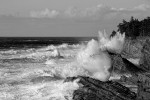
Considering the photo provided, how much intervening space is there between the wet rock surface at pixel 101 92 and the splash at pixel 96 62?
6.93 m

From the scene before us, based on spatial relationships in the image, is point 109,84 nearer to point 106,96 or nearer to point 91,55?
point 106,96

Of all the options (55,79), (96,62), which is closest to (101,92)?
(55,79)

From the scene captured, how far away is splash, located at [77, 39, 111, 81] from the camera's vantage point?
30.6m

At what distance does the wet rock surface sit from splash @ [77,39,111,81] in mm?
6927

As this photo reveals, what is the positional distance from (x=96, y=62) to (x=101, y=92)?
1234 centimetres

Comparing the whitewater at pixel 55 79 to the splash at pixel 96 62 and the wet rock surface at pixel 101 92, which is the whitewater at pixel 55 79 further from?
the wet rock surface at pixel 101 92

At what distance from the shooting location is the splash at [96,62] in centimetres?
3063

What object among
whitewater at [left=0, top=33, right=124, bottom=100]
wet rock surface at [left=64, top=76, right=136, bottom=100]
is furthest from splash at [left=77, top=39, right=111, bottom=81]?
wet rock surface at [left=64, top=76, right=136, bottom=100]

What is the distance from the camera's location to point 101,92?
68.0 feet

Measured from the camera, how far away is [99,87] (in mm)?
21438

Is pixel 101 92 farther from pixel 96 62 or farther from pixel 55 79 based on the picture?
pixel 96 62

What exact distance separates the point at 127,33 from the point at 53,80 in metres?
60.1

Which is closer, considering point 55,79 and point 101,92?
point 101,92

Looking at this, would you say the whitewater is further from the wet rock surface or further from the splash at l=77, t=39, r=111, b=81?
the wet rock surface
